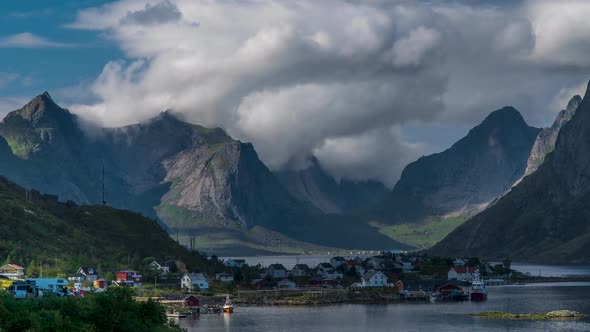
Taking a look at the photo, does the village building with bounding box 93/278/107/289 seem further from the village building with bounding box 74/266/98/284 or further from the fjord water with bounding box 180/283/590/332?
the fjord water with bounding box 180/283/590/332

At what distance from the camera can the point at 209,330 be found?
136 meters

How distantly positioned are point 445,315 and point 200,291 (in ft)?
189

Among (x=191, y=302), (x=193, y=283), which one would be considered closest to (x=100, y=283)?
(x=191, y=302)

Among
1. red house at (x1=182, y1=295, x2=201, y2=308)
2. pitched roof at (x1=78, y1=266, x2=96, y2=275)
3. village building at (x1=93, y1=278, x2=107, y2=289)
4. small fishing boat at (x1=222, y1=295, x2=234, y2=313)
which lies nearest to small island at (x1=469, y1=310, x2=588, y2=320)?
small fishing boat at (x1=222, y1=295, x2=234, y2=313)

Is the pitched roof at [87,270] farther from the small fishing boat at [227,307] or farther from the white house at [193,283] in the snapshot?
the small fishing boat at [227,307]

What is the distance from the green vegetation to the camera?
71.2 m

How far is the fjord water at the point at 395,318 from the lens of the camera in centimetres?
13662

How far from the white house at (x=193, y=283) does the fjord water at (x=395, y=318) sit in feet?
65.7

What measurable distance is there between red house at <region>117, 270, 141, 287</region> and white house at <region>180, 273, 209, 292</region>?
36.0 ft

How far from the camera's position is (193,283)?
194 meters

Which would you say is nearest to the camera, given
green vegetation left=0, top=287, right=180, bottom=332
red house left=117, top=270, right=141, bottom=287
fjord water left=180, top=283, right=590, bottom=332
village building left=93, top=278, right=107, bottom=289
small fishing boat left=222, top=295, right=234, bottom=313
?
green vegetation left=0, top=287, right=180, bottom=332

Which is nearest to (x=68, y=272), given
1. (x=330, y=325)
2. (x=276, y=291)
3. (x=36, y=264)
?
(x=36, y=264)

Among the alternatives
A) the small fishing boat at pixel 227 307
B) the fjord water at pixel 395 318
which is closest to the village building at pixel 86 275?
the small fishing boat at pixel 227 307

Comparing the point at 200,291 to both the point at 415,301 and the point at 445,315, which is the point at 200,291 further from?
the point at 445,315
